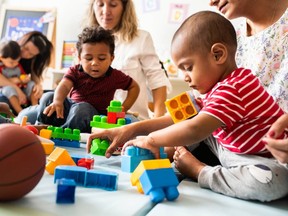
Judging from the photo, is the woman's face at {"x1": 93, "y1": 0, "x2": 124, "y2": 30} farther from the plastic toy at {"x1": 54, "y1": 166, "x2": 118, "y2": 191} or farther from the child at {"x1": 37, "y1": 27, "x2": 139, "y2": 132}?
the plastic toy at {"x1": 54, "y1": 166, "x2": 118, "y2": 191}

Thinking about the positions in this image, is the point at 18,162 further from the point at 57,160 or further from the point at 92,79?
the point at 92,79

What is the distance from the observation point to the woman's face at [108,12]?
2.02 metres

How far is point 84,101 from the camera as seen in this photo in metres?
1.71

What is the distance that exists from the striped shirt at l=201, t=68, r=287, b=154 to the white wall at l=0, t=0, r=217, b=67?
230cm

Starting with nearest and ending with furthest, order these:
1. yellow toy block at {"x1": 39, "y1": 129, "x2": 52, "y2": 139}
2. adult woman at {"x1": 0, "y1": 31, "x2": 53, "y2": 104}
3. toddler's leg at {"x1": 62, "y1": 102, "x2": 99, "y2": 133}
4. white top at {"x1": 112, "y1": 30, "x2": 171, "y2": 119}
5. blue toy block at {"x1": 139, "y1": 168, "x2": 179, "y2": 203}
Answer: blue toy block at {"x1": 139, "y1": 168, "x2": 179, "y2": 203} → yellow toy block at {"x1": 39, "y1": 129, "x2": 52, "y2": 139} → toddler's leg at {"x1": 62, "y1": 102, "x2": 99, "y2": 133} → white top at {"x1": 112, "y1": 30, "x2": 171, "y2": 119} → adult woman at {"x1": 0, "y1": 31, "x2": 53, "y2": 104}

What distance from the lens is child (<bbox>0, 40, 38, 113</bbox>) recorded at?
2773 mm

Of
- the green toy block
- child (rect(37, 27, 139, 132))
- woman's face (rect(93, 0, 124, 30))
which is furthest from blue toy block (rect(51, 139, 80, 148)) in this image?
woman's face (rect(93, 0, 124, 30))

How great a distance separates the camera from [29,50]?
10.2 ft

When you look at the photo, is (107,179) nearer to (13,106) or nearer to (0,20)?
(13,106)

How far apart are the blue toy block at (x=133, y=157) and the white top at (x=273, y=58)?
1.58ft

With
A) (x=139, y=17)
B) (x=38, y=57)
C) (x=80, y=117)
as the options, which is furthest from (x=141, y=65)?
(x=38, y=57)

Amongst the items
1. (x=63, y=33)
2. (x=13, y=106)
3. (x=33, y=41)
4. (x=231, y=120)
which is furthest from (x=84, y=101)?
(x=63, y=33)

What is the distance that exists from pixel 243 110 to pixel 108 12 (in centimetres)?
138

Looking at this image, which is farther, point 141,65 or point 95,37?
point 141,65
